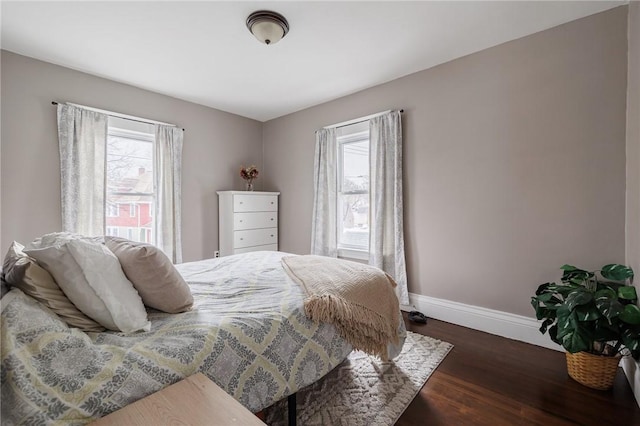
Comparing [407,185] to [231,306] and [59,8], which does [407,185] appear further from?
[59,8]

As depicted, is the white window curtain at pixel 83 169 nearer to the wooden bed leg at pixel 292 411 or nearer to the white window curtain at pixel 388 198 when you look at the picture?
the white window curtain at pixel 388 198

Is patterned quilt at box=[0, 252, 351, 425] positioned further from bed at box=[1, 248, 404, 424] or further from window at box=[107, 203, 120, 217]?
window at box=[107, 203, 120, 217]

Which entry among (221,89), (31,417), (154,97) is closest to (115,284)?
(31,417)

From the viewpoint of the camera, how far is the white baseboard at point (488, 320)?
230 centimetres

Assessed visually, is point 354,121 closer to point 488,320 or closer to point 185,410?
point 488,320

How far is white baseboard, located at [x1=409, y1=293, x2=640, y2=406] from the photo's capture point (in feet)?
7.55

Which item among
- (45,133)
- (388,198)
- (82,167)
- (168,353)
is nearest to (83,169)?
(82,167)

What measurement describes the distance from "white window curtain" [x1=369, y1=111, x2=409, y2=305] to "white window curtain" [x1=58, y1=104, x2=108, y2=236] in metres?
3.00

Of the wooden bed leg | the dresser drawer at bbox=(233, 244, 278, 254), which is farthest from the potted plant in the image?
the dresser drawer at bbox=(233, 244, 278, 254)

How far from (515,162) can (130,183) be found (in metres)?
4.06

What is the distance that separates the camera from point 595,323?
5.51 ft

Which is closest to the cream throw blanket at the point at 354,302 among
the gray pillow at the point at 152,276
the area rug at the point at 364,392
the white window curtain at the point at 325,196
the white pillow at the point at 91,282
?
the area rug at the point at 364,392

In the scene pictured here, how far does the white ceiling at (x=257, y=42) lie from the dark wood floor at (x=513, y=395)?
103 inches

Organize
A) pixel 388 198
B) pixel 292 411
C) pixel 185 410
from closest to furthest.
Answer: pixel 185 410, pixel 292 411, pixel 388 198
